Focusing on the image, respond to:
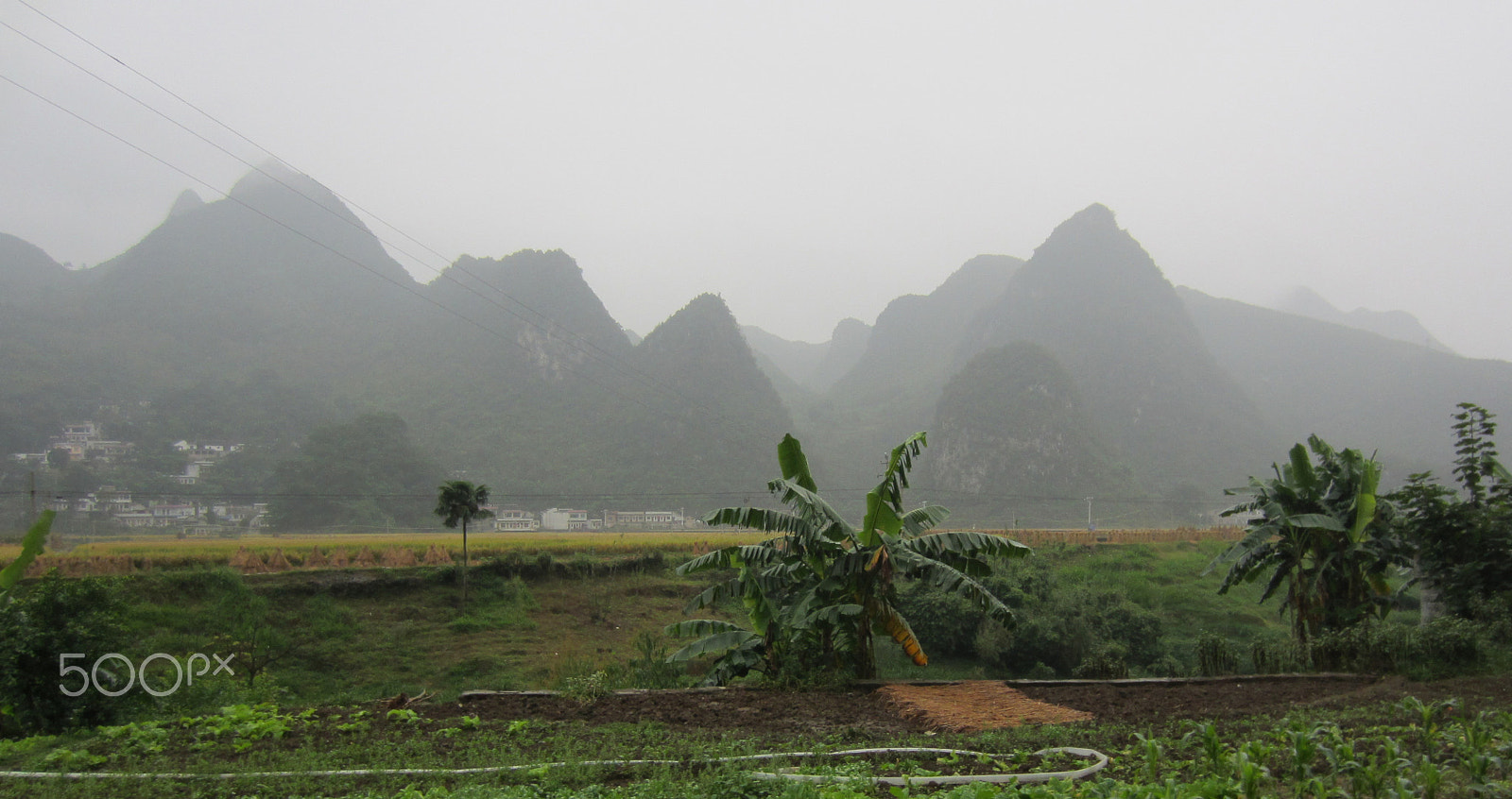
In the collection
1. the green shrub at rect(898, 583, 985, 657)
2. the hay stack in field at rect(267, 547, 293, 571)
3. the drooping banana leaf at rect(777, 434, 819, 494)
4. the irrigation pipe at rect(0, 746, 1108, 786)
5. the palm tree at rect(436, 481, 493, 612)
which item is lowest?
the green shrub at rect(898, 583, 985, 657)

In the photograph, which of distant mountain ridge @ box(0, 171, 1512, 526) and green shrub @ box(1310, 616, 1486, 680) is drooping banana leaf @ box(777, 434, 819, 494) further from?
distant mountain ridge @ box(0, 171, 1512, 526)

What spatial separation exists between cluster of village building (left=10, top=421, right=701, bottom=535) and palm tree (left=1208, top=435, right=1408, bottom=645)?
3134 centimetres

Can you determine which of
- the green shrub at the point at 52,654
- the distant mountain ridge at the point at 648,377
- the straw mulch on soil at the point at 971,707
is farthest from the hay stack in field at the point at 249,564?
the distant mountain ridge at the point at 648,377

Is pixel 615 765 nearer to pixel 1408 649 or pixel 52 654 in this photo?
pixel 52 654

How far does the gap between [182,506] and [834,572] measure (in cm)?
5148

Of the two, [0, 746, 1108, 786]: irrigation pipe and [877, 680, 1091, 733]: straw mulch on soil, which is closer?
[0, 746, 1108, 786]: irrigation pipe

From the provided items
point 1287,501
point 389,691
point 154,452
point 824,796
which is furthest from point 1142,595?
point 154,452

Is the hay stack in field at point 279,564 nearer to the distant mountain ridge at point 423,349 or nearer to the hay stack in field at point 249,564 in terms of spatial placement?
the hay stack in field at point 249,564

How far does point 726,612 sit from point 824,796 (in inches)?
619

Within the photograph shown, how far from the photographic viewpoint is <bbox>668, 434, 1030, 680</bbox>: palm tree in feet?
29.2

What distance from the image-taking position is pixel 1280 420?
124 m

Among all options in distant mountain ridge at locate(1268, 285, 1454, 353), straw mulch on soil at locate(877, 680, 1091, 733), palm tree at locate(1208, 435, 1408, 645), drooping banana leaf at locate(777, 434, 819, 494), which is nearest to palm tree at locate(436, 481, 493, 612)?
drooping banana leaf at locate(777, 434, 819, 494)

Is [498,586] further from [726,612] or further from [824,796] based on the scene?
[824,796]

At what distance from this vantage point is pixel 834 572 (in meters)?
8.98
